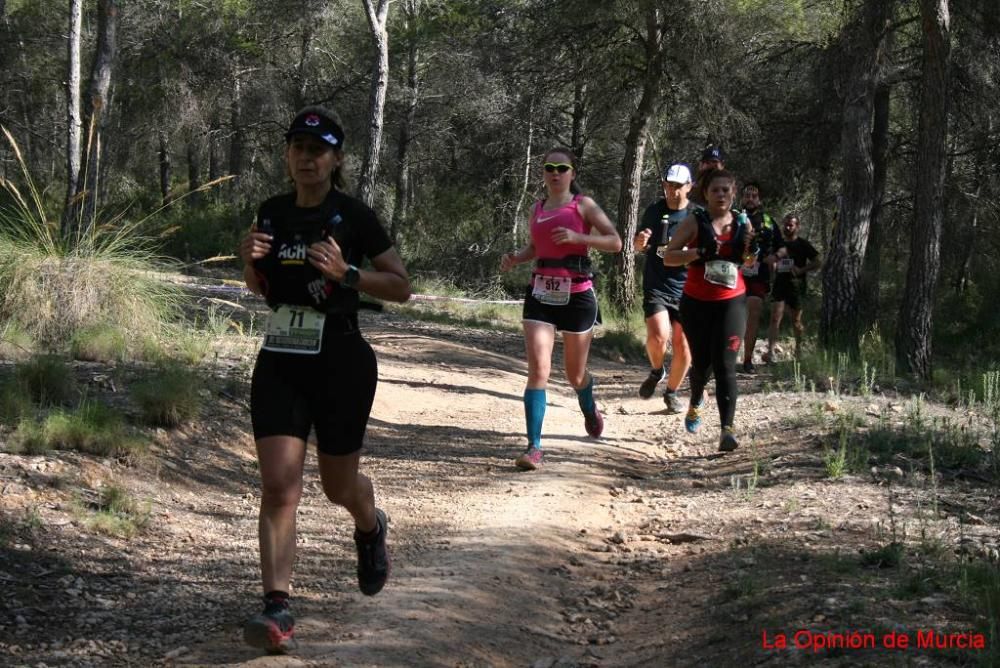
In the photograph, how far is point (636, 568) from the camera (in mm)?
5961

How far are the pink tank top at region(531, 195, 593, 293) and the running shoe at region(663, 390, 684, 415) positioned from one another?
2490 mm

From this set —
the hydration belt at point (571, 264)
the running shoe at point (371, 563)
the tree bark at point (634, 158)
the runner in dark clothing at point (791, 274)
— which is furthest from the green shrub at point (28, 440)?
the tree bark at point (634, 158)

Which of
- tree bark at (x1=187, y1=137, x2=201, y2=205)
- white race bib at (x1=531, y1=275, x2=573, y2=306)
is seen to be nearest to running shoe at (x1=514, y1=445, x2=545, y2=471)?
white race bib at (x1=531, y1=275, x2=573, y2=306)

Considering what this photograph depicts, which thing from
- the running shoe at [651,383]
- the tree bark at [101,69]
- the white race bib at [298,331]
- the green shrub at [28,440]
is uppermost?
the tree bark at [101,69]

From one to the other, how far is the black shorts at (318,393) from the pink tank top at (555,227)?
141 inches

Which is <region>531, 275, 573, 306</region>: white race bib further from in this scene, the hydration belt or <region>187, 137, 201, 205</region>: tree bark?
<region>187, 137, 201, 205</region>: tree bark

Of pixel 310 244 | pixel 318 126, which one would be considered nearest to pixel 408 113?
pixel 318 126

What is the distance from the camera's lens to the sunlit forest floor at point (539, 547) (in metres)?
4.50

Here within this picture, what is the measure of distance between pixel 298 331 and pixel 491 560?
1904 millimetres

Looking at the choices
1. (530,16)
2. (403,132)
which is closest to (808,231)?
(403,132)

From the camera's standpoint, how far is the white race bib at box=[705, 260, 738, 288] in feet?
26.9

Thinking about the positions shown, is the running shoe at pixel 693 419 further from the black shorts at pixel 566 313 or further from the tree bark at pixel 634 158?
the tree bark at pixel 634 158

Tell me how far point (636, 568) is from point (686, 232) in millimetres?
3076

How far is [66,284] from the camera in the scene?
939 cm
